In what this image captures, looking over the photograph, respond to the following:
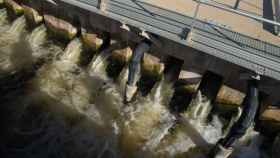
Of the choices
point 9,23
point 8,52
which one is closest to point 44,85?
point 8,52

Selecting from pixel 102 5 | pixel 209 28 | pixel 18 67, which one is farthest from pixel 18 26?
pixel 209 28

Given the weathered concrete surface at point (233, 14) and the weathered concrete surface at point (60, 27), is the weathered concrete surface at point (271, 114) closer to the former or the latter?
the weathered concrete surface at point (233, 14)

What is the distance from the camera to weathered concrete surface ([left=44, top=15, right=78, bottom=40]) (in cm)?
1089

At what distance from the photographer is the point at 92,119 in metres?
9.21

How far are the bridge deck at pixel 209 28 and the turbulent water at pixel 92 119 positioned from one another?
1.98 metres

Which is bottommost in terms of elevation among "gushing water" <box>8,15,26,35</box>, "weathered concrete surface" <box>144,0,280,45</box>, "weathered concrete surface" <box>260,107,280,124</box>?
"gushing water" <box>8,15,26,35</box>

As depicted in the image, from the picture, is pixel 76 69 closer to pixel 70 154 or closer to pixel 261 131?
pixel 70 154

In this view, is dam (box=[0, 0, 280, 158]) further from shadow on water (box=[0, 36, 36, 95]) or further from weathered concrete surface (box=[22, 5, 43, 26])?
weathered concrete surface (box=[22, 5, 43, 26])

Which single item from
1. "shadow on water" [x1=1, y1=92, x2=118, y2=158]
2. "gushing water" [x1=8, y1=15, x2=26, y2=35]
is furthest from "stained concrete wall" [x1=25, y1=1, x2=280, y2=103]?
"shadow on water" [x1=1, y1=92, x2=118, y2=158]

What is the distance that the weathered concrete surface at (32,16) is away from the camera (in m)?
11.5

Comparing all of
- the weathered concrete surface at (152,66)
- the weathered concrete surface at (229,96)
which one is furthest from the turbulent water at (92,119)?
the weathered concrete surface at (229,96)

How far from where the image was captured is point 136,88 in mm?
9180

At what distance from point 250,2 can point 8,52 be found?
9.36m

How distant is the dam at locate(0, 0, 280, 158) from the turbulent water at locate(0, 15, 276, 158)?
0.03 metres
